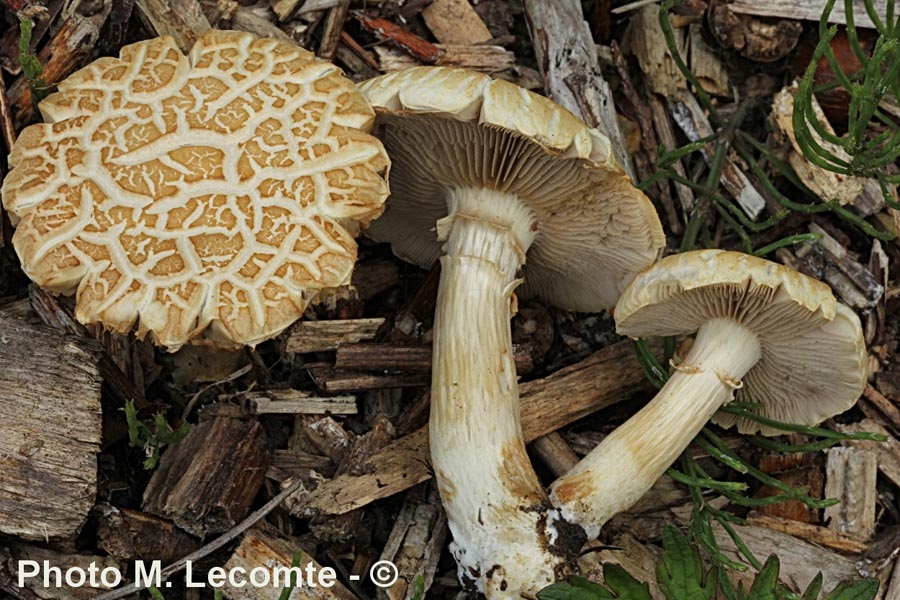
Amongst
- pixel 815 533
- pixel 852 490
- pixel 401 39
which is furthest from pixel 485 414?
pixel 401 39

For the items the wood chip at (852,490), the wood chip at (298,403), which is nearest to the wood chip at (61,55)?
the wood chip at (298,403)

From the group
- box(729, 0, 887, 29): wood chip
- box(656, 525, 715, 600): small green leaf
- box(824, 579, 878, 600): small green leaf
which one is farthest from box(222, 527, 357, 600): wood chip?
box(729, 0, 887, 29): wood chip

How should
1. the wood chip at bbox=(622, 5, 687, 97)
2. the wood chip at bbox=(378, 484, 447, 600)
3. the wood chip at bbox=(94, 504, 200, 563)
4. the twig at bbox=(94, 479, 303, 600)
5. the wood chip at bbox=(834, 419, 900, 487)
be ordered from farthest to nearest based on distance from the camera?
the wood chip at bbox=(622, 5, 687, 97) → the wood chip at bbox=(834, 419, 900, 487) → the wood chip at bbox=(378, 484, 447, 600) → the wood chip at bbox=(94, 504, 200, 563) → the twig at bbox=(94, 479, 303, 600)

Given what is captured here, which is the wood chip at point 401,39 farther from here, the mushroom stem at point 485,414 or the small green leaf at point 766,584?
the small green leaf at point 766,584

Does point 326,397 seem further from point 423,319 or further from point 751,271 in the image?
point 751,271

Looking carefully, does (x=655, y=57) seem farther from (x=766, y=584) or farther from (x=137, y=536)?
(x=137, y=536)

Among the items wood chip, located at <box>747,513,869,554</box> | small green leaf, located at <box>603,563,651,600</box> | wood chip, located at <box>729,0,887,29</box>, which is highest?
wood chip, located at <box>729,0,887,29</box>

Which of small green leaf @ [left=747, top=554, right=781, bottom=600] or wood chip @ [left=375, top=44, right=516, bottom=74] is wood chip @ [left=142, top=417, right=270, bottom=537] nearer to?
wood chip @ [left=375, top=44, right=516, bottom=74]
